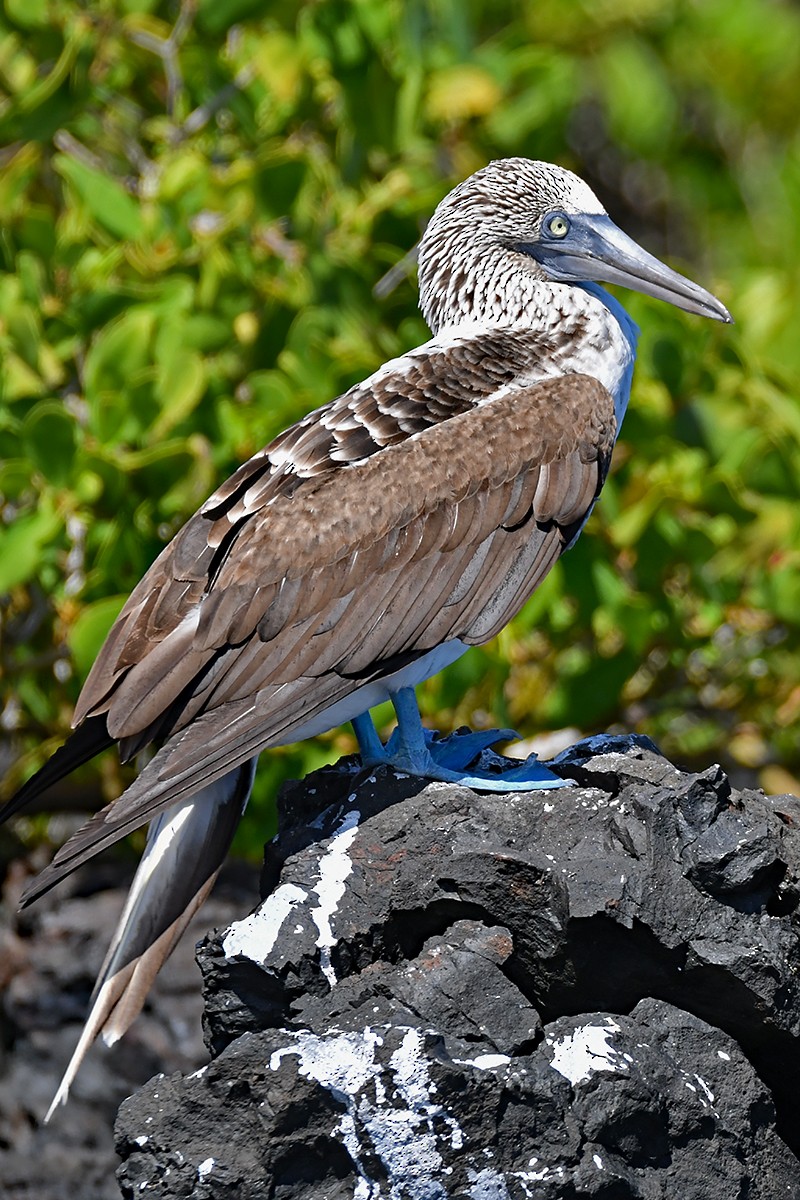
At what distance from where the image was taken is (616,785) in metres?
4.45

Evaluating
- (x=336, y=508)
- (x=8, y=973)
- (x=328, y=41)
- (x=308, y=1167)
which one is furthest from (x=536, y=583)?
(x=328, y=41)

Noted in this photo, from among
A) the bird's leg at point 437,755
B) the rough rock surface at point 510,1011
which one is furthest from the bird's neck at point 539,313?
the rough rock surface at point 510,1011

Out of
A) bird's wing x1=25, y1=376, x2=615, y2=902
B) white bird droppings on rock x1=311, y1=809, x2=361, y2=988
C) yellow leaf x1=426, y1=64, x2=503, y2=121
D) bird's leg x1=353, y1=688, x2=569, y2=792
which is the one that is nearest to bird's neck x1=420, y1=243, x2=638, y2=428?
bird's wing x1=25, y1=376, x2=615, y2=902

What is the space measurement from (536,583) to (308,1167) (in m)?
1.70

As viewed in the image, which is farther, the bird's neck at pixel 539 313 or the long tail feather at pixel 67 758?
the bird's neck at pixel 539 313

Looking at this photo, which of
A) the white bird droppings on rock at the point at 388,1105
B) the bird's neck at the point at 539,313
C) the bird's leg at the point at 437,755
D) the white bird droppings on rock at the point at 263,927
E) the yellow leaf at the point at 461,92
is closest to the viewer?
the white bird droppings on rock at the point at 388,1105

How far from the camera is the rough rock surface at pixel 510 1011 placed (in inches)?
153

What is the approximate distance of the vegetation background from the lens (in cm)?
670

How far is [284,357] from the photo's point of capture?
6.95m

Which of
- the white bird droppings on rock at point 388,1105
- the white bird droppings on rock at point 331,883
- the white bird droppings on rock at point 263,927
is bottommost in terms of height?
the white bird droppings on rock at point 388,1105

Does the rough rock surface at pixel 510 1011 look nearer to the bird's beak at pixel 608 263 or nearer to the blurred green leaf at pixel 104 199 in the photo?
the bird's beak at pixel 608 263

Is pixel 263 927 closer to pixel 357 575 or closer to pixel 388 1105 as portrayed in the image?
pixel 388 1105

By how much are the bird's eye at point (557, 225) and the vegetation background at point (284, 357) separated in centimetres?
156

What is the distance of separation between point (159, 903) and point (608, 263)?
2.40m
